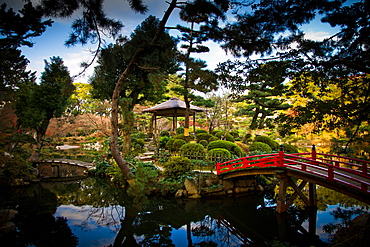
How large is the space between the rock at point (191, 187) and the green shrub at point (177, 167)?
0.49 m

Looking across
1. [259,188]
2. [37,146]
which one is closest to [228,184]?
[259,188]

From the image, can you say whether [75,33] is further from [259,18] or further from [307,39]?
[307,39]

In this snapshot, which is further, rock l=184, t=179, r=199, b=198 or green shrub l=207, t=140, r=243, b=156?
green shrub l=207, t=140, r=243, b=156

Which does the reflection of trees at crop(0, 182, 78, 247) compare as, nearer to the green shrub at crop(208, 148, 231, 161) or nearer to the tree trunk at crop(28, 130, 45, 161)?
the tree trunk at crop(28, 130, 45, 161)

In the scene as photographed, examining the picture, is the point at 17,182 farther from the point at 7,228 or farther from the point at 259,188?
the point at 259,188

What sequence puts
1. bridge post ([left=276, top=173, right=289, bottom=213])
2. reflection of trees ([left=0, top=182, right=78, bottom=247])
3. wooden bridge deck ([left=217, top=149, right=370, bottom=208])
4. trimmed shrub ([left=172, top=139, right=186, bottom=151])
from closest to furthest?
1. wooden bridge deck ([left=217, top=149, right=370, bottom=208])
2. reflection of trees ([left=0, top=182, right=78, bottom=247])
3. bridge post ([left=276, top=173, right=289, bottom=213])
4. trimmed shrub ([left=172, top=139, right=186, bottom=151])

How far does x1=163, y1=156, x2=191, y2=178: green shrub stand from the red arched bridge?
58.0 inches

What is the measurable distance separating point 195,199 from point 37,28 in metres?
7.68

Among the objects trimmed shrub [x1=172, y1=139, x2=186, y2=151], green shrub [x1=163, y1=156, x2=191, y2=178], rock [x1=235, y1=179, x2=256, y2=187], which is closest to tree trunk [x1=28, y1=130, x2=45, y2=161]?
trimmed shrub [x1=172, y1=139, x2=186, y2=151]

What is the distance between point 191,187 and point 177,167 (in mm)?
1078

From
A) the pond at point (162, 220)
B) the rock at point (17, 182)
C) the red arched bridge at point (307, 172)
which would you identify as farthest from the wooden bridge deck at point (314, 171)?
the rock at point (17, 182)

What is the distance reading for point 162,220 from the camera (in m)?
6.84

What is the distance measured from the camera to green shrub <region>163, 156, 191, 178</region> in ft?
29.7

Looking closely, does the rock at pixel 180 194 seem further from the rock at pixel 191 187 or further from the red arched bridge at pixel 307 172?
→ the red arched bridge at pixel 307 172
